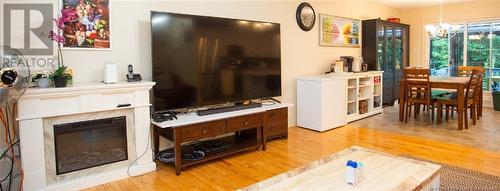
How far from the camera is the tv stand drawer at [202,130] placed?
9.72ft

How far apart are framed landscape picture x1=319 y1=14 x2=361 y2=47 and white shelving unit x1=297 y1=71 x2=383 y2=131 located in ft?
2.28

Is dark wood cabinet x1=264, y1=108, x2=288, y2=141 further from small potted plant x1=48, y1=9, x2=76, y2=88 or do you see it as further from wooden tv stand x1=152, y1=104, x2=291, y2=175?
small potted plant x1=48, y1=9, x2=76, y2=88

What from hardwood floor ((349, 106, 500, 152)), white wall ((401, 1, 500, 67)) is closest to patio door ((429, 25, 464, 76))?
white wall ((401, 1, 500, 67))

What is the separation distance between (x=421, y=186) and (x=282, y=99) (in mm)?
2919

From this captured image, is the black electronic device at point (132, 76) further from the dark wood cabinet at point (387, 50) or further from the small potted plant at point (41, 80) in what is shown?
the dark wood cabinet at point (387, 50)

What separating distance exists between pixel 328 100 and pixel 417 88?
4.81 feet

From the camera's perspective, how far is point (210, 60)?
3.37 metres

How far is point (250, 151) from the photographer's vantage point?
3633 millimetres

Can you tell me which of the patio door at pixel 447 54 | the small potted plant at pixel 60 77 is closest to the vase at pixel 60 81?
the small potted plant at pixel 60 77

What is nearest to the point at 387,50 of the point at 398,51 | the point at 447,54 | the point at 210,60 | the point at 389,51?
the point at 389,51

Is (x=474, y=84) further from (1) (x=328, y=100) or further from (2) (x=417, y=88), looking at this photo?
(1) (x=328, y=100)

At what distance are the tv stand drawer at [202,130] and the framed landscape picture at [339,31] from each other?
2748 millimetres

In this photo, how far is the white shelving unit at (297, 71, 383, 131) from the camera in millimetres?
4512

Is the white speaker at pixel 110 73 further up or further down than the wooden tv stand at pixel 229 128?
further up
